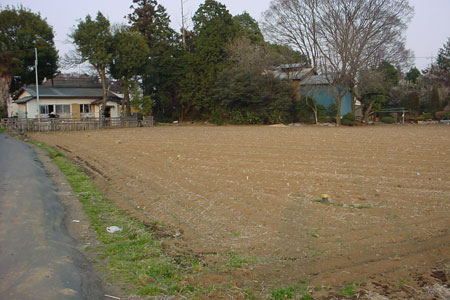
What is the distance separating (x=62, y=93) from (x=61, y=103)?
1330 mm

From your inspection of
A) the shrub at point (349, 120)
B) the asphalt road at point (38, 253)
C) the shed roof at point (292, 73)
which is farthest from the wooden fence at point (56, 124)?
the asphalt road at point (38, 253)

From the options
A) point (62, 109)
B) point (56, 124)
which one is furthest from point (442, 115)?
point (62, 109)

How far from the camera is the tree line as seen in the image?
33.2 metres

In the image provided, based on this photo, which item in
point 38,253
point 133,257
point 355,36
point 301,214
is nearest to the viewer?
point 38,253

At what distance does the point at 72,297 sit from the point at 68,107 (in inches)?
1570

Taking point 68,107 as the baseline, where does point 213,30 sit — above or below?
above

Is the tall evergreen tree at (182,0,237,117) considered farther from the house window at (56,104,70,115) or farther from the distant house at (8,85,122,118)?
the house window at (56,104,70,115)

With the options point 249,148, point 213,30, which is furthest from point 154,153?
point 213,30

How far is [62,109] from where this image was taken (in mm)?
40469

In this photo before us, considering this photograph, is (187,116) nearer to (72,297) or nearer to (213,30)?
(213,30)

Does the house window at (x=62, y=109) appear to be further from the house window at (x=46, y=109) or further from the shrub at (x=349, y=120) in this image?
the shrub at (x=349, y=120)

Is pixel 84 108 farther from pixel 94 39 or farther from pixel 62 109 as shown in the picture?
pixel 94 39

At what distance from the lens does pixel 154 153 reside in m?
16.0

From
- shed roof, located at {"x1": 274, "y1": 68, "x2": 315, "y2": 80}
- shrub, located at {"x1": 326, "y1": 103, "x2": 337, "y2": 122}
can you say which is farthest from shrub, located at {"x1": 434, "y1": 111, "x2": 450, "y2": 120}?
shed roof, located at {"x1": 274, "y1": 68, "x2": 315, "y2": 80}
